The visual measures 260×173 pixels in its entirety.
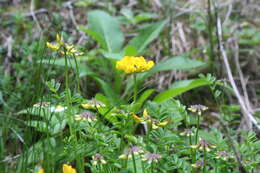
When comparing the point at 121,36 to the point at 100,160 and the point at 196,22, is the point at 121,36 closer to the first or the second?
the point at 196,22

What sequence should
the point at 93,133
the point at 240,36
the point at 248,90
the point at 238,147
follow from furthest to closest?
1. the point at 240,36
2. the point at 248,90
3. the point at 238,147
4. the point at 93,133

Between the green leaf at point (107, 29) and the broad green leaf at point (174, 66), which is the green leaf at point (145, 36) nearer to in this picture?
the green leaf at point (107, 29)

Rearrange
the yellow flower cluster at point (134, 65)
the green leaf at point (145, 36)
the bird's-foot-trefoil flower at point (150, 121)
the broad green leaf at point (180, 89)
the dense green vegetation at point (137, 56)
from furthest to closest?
the green leaf at point (145, 36), the broad green leaf at point (180, 89), the dense green vegetation at point (137, 56), the yellow flower cluster at point (134, 65), the bird's-foot-trefoil flower at point (150, 121)

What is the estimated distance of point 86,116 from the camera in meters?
1.07

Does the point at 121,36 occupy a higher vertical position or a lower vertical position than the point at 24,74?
higher

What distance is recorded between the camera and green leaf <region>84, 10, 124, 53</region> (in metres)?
2.71

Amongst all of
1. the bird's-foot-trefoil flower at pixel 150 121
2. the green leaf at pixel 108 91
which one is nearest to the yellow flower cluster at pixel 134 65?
the bird's-foot-trefoil flower at pixel 150 121

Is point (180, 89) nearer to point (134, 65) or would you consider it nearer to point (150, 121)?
point (134, 65)

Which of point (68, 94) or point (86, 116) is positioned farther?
point (68, 94)

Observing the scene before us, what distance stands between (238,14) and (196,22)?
45 cm

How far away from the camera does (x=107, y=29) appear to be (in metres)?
2.82

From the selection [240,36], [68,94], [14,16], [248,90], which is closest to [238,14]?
[240,36]

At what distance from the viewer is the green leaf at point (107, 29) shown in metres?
2.71

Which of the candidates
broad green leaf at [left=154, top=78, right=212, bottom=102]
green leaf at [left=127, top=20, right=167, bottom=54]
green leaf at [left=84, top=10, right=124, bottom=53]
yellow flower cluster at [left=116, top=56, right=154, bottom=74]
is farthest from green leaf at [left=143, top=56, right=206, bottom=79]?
yellow flower cluster at [left=116, top=56, right=154, bottom=74]
